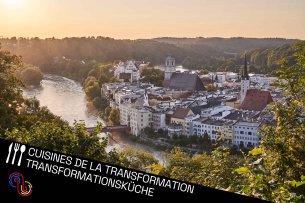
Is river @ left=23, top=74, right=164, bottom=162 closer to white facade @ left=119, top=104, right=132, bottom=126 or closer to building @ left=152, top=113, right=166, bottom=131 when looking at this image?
white facade @ left=119, top=104, right=132, bottom=126

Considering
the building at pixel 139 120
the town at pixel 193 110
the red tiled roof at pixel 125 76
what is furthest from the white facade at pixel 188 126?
the red tiled roof at pixel 125 76

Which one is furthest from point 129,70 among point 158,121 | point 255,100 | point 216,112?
point 216,112

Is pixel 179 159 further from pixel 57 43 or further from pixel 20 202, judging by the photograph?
pixel 57 43

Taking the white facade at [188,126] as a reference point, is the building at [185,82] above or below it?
above

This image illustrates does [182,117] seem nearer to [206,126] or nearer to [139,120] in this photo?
[206,126]

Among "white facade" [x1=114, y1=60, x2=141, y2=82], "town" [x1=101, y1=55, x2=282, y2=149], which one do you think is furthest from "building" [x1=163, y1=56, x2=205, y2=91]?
"white facade" [x1=114, y1=60, x2=141, y2=82]

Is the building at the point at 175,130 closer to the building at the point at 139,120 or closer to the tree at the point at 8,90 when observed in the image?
the building at the point at 139,120
